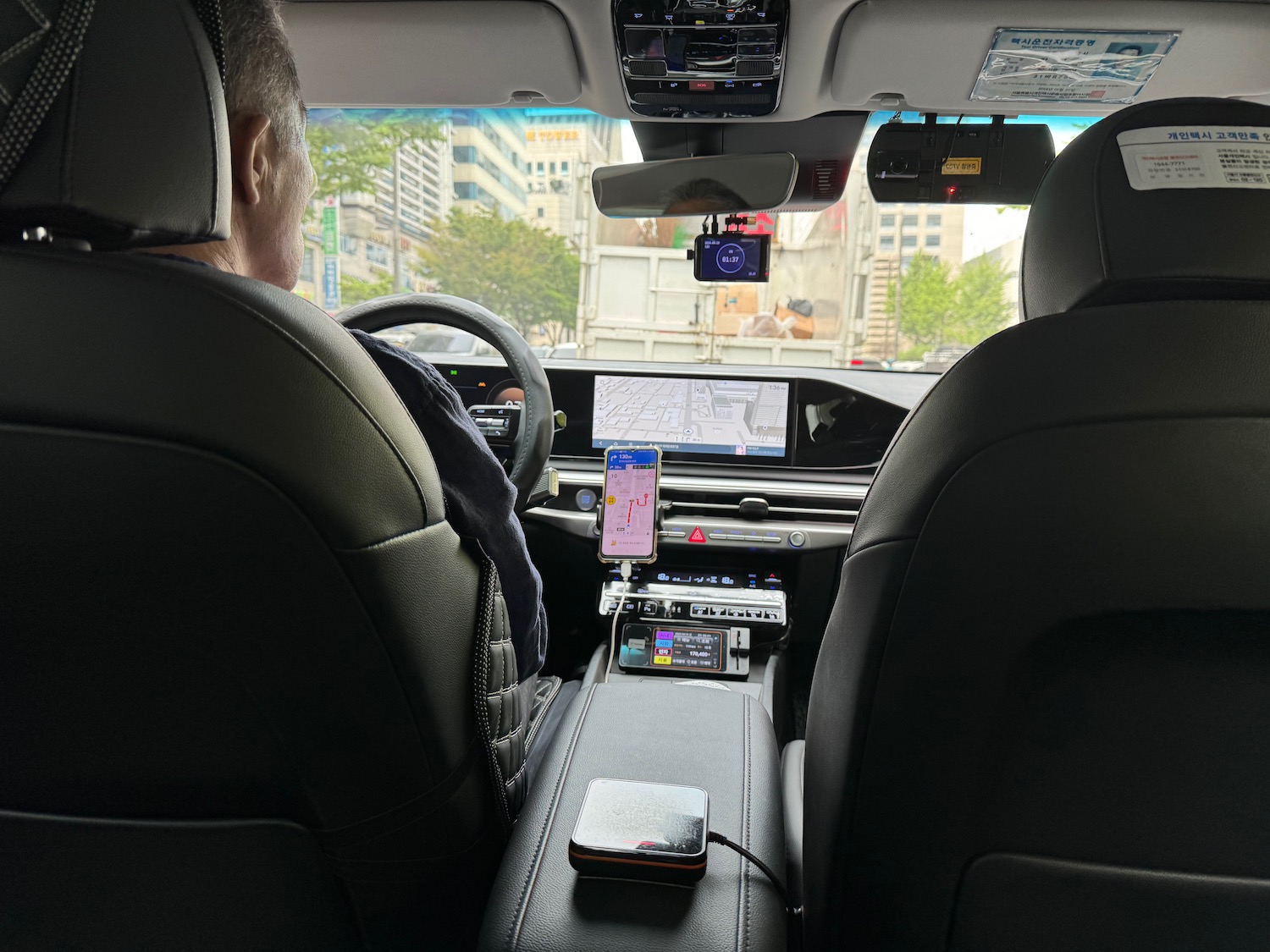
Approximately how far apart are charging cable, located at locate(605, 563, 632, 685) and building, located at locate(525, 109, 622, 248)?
3.66 feet

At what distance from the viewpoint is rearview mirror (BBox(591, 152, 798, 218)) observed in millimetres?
2070

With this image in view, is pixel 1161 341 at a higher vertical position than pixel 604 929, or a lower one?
higher

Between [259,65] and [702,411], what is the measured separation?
1893 millimetres

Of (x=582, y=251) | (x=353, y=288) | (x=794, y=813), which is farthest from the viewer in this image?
(x=582, y=251)

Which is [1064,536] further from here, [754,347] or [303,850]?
[754,347]

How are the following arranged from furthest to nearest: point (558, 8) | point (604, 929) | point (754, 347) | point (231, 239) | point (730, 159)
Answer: point (754, 347)
point (730, 159)
point (558, 8)
point (231, 239)
point (604, 929)

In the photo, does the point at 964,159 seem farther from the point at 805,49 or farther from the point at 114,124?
the point at 114,124

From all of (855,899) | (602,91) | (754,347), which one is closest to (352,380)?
(855,899)

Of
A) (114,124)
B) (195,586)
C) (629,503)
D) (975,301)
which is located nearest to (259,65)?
(114,124)

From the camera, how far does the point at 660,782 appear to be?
A: 3.32 feet

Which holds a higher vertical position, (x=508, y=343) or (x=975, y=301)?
(x=975, y=301)

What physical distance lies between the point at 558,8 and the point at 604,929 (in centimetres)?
164

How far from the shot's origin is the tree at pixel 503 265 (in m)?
3.20

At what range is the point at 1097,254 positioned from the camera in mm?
725
